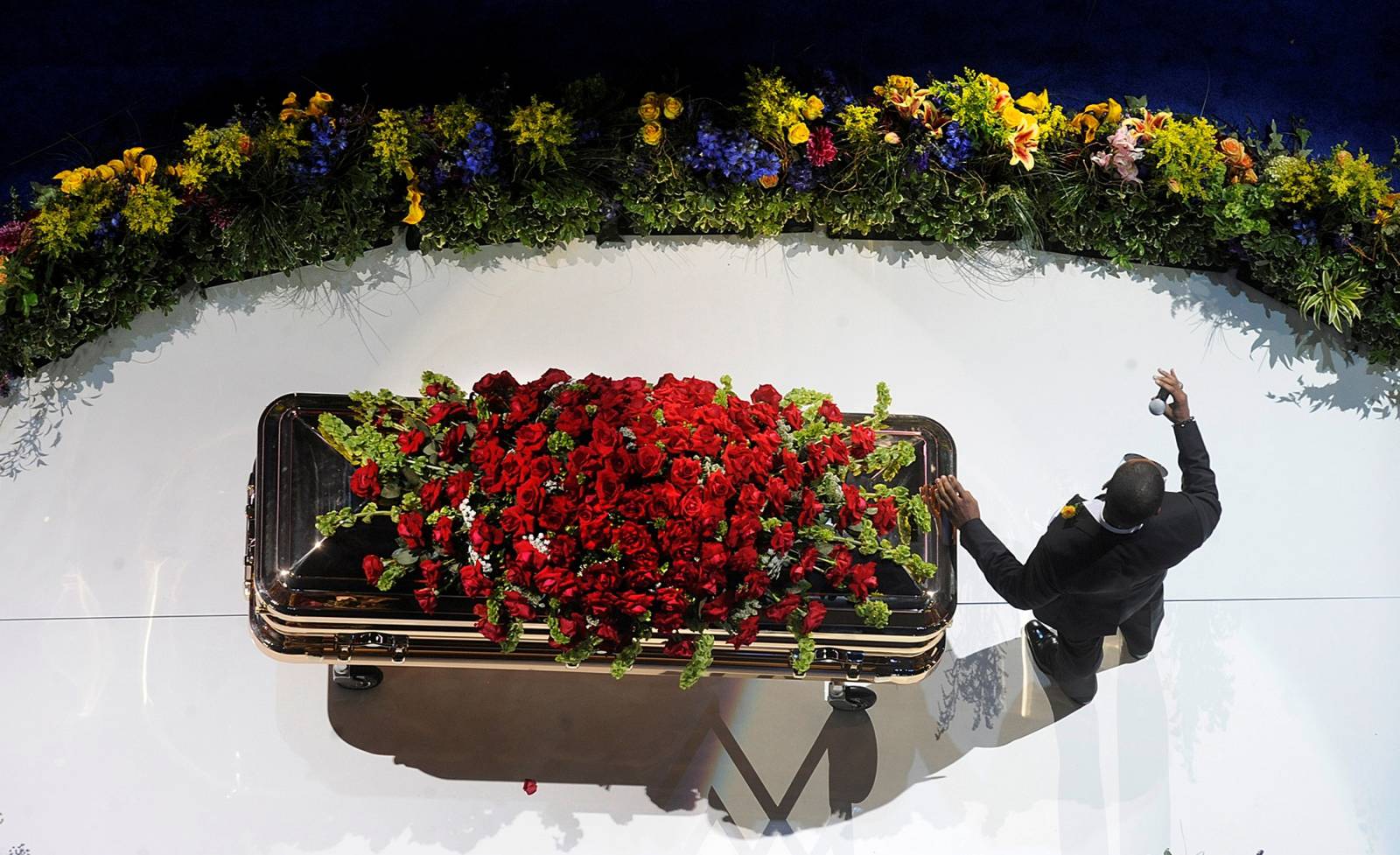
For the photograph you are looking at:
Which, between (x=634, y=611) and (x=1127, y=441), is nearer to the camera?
(x=634, y=611)

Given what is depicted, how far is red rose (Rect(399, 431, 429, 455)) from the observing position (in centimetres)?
300

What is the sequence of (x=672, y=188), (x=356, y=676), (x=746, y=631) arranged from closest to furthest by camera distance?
(x=746, y=631) → (x=356, y=676) → (x=672, y=188)

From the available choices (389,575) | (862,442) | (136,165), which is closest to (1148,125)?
(862,442)

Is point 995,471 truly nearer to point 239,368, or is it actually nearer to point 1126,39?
point 1126,39

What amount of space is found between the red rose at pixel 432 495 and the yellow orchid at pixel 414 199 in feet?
3.99

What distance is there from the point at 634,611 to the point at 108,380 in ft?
7.54

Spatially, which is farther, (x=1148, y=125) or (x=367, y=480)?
(x=1148, y=125)

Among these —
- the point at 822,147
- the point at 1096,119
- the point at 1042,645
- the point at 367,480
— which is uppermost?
the point at 1096,119

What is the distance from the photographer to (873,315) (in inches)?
159

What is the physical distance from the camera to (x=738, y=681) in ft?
12.3

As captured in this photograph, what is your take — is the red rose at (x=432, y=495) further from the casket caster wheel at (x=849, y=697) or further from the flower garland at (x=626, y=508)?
the casket caster wheel at (x=849, y=697)

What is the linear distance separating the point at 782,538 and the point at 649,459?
386mm

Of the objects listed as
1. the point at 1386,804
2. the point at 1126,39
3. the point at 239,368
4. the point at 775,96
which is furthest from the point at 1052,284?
the point at 239,368

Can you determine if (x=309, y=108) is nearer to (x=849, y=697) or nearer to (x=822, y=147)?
(x=822, y=147)
